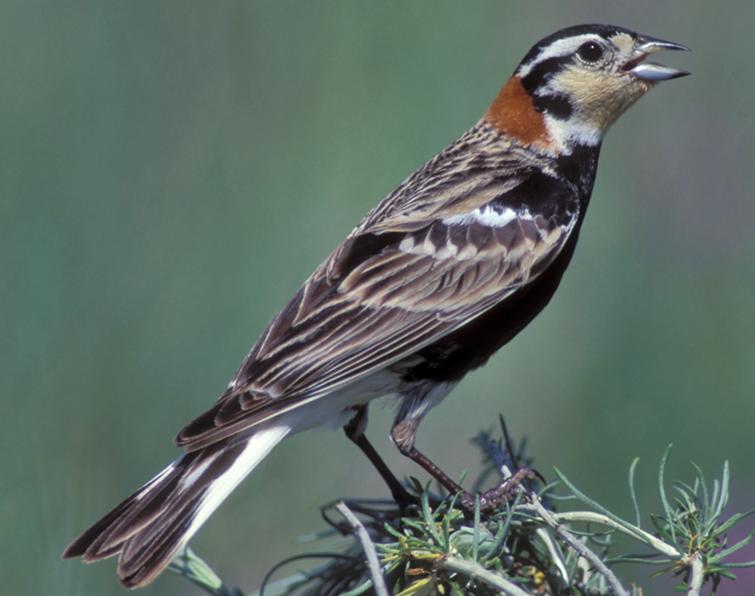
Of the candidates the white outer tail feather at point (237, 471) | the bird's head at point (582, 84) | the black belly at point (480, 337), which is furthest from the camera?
the bird's head at point (582, 84)

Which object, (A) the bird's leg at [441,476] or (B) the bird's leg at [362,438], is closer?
(A) the bird's leg at [441,476]

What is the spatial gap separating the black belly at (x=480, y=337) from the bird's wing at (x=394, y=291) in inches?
2.1

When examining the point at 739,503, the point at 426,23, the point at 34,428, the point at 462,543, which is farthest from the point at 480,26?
the point at 462,543

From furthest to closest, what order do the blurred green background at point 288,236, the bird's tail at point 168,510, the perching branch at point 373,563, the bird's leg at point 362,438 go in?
the blurred green background at point 288,236, the bird's leg at point 362,438, the bird's tail at point 168,510, the perching branch at point 373,563

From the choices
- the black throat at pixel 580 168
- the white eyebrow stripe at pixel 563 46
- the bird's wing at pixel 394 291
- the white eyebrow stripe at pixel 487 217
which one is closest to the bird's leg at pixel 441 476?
the bird's wing at pixel 394 291

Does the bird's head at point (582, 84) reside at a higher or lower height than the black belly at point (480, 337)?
higher

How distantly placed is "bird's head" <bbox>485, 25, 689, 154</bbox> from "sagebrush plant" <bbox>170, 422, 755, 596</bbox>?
136cm

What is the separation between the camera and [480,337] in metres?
3.27

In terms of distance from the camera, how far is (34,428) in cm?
324

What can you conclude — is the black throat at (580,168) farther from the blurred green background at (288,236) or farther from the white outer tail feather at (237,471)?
the white outer tail feather at (237,471)

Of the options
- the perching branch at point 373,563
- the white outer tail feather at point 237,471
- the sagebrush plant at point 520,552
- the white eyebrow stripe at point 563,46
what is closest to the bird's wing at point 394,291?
the white outer tail feather at point 237,471

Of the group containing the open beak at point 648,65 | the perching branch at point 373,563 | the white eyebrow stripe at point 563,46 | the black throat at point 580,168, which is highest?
the white eyebrow stripe at point 563,46

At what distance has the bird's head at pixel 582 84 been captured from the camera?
363 centimetres

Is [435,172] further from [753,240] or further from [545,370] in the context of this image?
[753,240]
